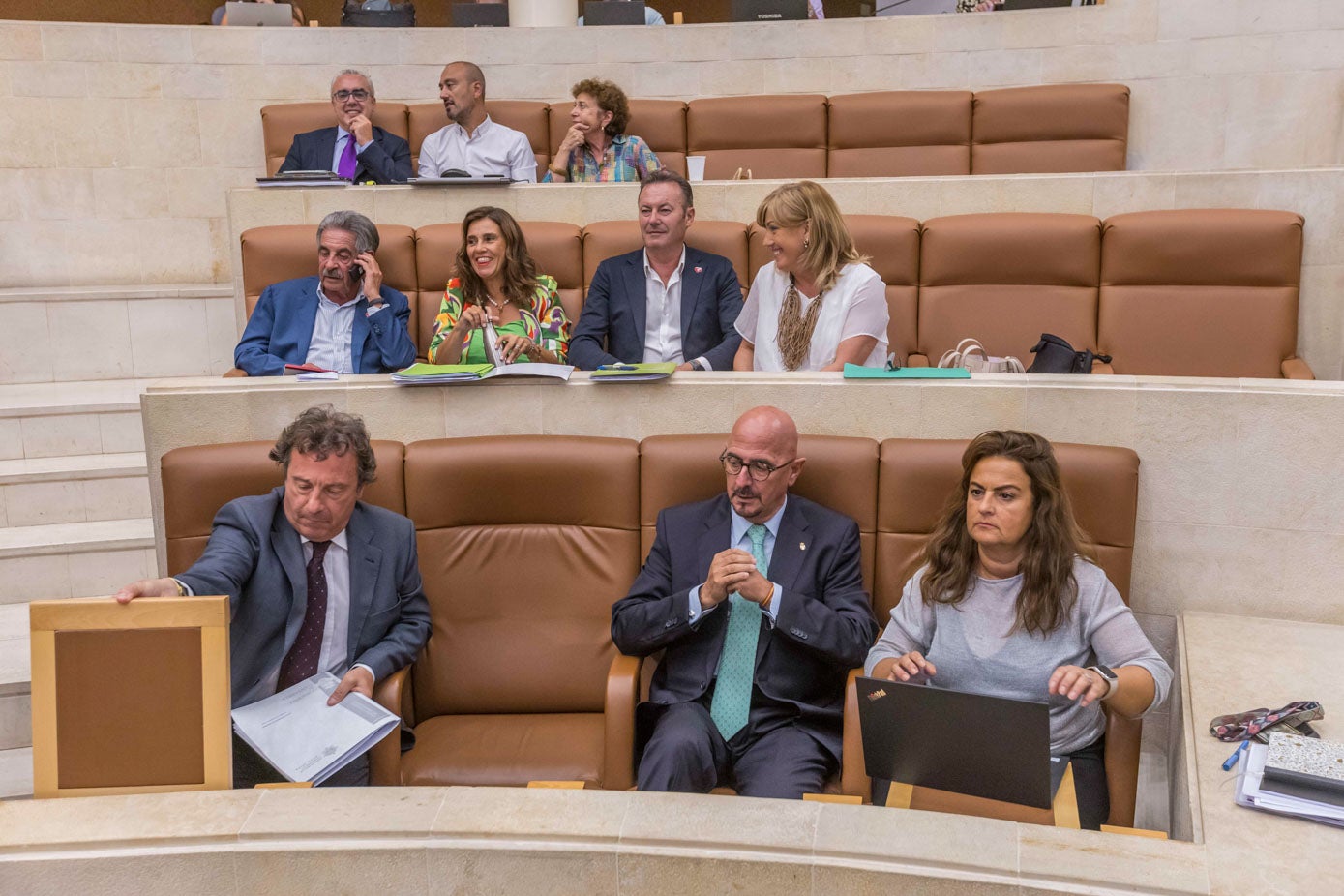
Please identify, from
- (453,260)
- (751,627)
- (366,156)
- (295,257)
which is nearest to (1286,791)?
(751,627)

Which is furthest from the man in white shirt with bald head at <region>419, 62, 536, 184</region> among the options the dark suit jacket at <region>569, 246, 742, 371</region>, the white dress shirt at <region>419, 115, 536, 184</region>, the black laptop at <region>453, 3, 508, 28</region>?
the dark suit jacket at <region>569, 246, 742, 371</region>

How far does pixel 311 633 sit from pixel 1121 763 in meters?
1.40

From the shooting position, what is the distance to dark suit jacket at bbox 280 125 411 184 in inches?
165

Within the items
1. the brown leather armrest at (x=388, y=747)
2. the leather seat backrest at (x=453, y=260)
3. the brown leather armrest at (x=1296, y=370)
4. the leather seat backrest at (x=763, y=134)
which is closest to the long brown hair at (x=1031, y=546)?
the brown leather armrest at (x=388, y=747)

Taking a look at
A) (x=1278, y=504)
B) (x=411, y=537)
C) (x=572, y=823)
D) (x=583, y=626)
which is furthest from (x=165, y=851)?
(x=1278, y=504)

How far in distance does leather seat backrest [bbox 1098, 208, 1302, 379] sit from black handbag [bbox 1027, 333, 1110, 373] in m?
0.37

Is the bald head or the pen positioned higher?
the bald head

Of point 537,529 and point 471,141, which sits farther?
point 471,141

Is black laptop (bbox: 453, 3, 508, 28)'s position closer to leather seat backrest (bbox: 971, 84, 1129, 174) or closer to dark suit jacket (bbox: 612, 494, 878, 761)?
leather seat backrest (bbox: 971, 84, 1129, 174)

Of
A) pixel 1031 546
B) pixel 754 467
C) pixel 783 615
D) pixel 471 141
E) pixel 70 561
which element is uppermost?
pixel 471 141

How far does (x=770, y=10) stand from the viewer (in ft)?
16.7

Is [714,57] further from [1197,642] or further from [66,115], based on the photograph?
[1197,642]

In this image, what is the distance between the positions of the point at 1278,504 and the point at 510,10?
4.44 m

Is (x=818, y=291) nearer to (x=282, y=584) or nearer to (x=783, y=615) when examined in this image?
(x=783, y=615)
